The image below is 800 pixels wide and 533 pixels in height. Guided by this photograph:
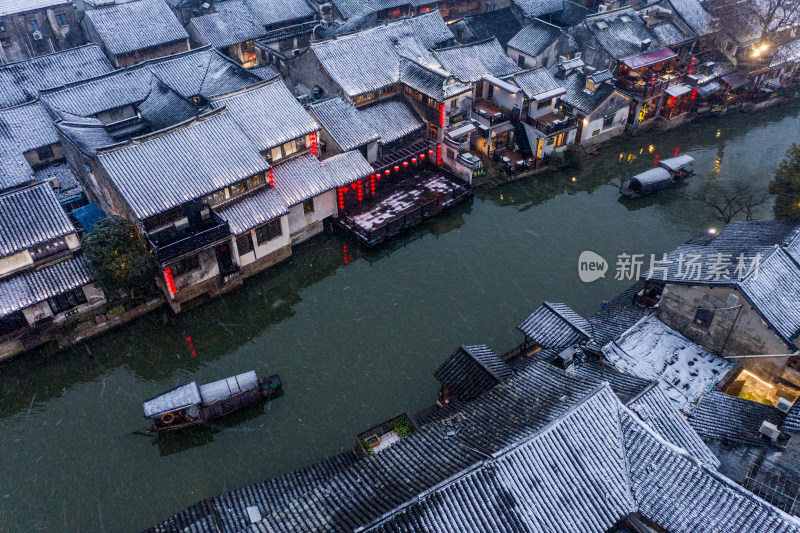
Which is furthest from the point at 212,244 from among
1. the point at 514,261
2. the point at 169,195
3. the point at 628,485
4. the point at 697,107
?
the point at 697,107

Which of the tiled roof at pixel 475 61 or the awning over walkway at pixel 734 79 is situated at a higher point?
the tiled roof at pixel 475 61

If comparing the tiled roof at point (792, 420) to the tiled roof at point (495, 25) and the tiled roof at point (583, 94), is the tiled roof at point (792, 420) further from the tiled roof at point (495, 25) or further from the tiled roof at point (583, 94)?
the tiled roof at point (495, 25)

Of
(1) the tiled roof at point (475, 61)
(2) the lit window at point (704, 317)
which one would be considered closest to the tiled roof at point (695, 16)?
(1) the tiled roof at point (475, 61)

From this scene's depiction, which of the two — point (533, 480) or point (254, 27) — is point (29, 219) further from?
point (254, 27)

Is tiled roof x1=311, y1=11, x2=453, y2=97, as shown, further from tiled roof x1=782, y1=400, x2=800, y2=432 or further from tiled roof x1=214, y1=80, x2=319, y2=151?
tiled roof x1=782, y1=400, x2=800, y2=432

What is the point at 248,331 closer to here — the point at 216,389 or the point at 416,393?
the point at 216,389

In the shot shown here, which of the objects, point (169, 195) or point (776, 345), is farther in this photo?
point (169, 195)
